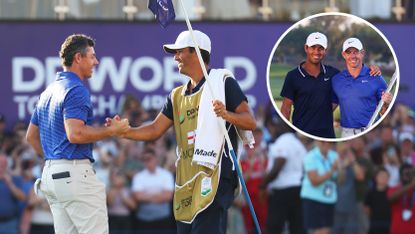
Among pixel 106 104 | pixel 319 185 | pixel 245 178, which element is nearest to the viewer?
pixel 319 185

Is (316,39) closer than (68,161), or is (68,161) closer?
(316,39)

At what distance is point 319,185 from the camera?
49.9 feet

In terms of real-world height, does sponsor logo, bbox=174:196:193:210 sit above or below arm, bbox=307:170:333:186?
above

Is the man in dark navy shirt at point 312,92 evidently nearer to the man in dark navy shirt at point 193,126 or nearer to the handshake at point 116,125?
the man in dark navy shirt at point 193,126

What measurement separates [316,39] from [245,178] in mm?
7321

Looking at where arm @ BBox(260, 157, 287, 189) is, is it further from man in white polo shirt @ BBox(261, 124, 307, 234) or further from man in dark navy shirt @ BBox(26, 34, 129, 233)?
man in dark navy shirt @ BBox(26, 34, 129, 233)

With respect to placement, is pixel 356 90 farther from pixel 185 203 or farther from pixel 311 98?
pixel 185 203

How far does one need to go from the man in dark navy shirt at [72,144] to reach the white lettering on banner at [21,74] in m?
8.59

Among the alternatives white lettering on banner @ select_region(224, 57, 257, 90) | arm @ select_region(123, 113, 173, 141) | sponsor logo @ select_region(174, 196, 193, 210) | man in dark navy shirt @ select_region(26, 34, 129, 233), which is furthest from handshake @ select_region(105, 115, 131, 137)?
white lettering on banner @ select_region(224, 57, 257, 90)

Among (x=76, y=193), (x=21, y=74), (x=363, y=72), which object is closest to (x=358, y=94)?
(x=363, y=72)

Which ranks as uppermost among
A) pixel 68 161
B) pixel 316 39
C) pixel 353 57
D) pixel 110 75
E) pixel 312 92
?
pixel 110 75

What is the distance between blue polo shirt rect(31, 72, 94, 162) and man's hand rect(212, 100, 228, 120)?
→ 0.94 meters

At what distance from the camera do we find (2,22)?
1803 cm

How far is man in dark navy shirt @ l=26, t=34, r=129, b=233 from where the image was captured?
8.83 m
